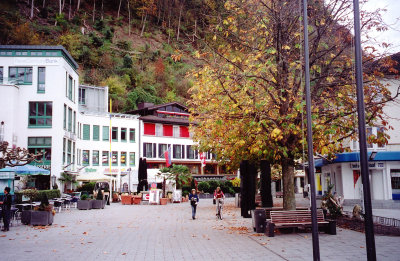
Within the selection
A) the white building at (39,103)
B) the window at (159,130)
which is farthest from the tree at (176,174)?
the window at (159,130)

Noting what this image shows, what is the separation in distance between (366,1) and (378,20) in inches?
34.6

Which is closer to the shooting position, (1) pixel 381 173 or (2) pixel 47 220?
(2) pixel 47 220

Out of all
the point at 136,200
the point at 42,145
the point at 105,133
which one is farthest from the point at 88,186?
the point at 136,200

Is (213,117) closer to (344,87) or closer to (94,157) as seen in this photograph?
(344,87)

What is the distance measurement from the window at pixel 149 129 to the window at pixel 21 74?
21.3 metres

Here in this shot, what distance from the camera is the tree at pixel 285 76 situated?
14.4m

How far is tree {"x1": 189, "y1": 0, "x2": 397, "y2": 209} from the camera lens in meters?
14.4

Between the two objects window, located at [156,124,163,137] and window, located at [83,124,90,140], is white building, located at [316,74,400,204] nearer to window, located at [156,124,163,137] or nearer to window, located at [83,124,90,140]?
window, located at [83,124,90,140]

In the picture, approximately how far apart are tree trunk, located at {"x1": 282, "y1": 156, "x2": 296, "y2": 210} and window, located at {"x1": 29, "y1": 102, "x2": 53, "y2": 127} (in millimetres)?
29220

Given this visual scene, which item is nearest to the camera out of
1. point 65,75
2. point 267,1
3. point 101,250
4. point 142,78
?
point 101,250

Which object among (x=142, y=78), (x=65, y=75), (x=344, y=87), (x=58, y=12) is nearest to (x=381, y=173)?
(x=344, y=87)

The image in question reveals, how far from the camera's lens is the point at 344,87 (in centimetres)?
1564

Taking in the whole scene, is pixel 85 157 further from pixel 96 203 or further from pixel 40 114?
pixel 96 203

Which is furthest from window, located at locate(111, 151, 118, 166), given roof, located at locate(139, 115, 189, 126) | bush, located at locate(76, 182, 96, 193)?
bush, located at locate(76, 182, 96, 193)
